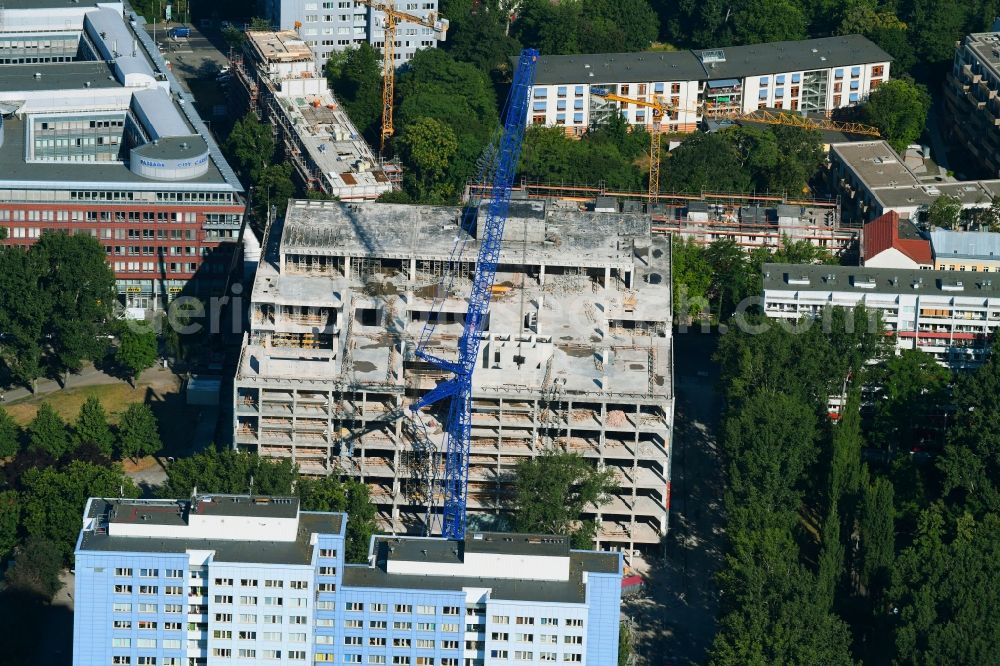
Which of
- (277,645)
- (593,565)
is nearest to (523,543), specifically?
(593,565)

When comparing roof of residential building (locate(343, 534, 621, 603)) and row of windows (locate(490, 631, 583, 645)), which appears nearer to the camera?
row of windows (locate(490, 631, 583, 645))

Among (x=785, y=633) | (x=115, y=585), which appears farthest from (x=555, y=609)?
(x=115, y=585)

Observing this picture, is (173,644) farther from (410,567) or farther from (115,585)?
(410,567)

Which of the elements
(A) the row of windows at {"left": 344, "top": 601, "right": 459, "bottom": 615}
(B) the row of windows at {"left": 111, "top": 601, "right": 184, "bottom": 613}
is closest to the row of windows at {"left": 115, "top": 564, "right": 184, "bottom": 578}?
(B) the row of windows at {"left": 111, "top": 601, "right": 184, "bottom": 613}

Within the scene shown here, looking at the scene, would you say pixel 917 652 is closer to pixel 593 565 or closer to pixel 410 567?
pixel 593 565

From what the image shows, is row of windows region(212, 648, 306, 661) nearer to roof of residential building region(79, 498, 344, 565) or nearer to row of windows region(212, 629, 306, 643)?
row of windows region(212, 629, 306, 643)
